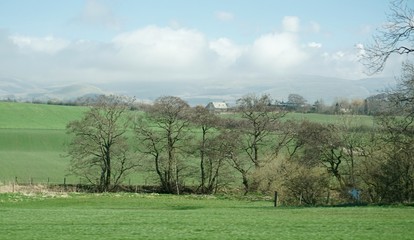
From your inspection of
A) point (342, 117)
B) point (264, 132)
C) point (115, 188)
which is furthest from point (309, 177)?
point (115, 188)

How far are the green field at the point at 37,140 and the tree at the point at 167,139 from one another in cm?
456

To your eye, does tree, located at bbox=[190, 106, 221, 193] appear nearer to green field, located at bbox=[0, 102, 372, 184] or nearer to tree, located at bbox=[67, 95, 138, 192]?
tree, located at bbox=[67, 95, 138, 192]

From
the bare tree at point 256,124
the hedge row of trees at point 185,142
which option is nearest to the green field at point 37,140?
the hedge row of trees at point 185,142

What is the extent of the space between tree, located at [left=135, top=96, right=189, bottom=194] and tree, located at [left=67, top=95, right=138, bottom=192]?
8.65 ft

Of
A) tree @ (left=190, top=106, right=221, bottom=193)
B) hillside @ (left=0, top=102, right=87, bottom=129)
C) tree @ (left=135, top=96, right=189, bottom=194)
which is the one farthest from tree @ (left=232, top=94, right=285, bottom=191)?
hillside @ (left=0, top=102, right=87, bottom=129)

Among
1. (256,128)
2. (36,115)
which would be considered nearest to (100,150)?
(256,128)

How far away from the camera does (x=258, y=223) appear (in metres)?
20.3

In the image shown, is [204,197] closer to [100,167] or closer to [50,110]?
[100,167]

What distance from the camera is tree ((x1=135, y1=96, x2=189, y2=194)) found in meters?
63.5

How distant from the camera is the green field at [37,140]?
230 ft

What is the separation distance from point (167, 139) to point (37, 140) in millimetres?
42371

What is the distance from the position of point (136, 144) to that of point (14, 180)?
15.2 metres

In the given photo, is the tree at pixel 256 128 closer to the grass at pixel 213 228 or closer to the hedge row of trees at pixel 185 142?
the hedge row of trees at pixel 185 142

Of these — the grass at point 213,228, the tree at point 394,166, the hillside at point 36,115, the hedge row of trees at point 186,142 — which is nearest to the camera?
the grass at point 213,228
